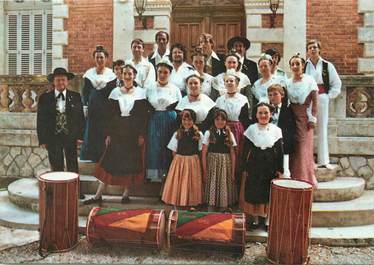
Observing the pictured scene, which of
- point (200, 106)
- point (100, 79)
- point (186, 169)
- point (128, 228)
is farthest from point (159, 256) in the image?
point (100, 79)

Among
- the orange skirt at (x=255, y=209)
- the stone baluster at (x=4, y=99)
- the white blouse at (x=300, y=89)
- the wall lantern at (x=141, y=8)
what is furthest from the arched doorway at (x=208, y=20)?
the orange skirt at (x=255, y=209)

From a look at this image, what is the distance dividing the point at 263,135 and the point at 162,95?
1.32m

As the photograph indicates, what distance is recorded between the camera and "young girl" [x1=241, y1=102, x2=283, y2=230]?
4.03 m

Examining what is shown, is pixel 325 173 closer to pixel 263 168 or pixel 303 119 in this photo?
pixel 303 119

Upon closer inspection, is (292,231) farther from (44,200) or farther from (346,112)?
(346,112)

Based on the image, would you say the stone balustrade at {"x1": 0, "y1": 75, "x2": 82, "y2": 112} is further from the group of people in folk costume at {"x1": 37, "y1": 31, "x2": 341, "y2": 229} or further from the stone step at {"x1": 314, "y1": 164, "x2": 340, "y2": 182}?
the stone step at {"x1": 314, "y1": 164, "x2": 340, "y2": 182}

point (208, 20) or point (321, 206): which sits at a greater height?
point (208, 20)

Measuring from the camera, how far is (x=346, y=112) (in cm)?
584

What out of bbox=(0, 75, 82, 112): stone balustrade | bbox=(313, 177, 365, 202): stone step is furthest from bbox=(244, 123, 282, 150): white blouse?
bbox=(0, 75, 82, 112): stone balustrade

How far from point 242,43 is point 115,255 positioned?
314 cm

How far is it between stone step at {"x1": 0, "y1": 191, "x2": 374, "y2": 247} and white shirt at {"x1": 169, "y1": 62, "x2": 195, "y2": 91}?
2026mm

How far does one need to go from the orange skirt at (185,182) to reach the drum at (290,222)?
91cm

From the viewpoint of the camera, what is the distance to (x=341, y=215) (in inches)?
176

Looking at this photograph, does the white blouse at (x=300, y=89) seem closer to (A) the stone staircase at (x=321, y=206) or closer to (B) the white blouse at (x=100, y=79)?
(A) the stone staircase at (x=321, y=206)
